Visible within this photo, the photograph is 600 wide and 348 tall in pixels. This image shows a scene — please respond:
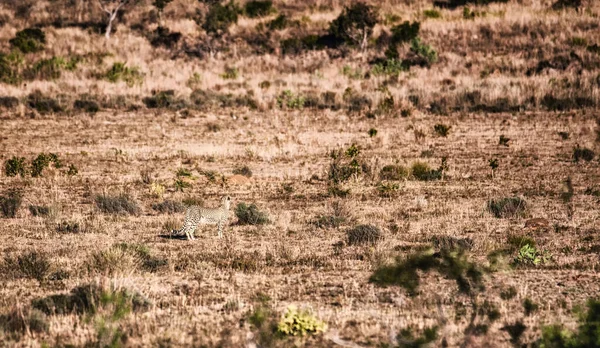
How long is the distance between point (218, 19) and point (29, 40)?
10.2 m

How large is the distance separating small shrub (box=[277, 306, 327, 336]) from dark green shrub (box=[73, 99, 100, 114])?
2334cm

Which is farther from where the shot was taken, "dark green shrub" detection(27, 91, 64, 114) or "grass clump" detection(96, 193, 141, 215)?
"dark green shrub" detection(27, 91, 64, 114)

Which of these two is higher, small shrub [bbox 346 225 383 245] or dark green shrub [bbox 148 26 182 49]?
small shrub [bbox 346 225 383 245]

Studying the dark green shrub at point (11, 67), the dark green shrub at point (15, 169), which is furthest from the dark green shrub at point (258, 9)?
the dark green shrub at point (15, 169)

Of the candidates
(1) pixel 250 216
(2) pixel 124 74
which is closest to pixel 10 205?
(1) pixel 250 216

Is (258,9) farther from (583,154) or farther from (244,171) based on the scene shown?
(244,171)

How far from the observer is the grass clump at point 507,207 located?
50.6ft

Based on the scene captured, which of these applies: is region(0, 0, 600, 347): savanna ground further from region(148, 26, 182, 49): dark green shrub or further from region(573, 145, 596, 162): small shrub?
region(148, 26, 182, 49): dark green shrub

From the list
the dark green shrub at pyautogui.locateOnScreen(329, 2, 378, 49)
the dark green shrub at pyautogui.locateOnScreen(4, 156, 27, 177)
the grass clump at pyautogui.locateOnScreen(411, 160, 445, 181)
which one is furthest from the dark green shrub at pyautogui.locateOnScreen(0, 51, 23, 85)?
the grass clump at pyautogui.locateOnScreen(411, 160, 445, 181)

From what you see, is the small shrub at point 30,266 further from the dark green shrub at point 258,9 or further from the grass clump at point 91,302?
the dark green shrub at point 258,9

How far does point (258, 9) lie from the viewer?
175 ft

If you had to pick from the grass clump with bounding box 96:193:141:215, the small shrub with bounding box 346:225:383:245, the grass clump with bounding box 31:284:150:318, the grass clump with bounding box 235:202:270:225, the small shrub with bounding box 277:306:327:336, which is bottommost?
the grass clump with bounding box 96:193:141:215

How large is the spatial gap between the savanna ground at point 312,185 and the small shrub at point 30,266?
1.6 inches

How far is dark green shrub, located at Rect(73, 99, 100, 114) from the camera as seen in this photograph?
3103 cm
